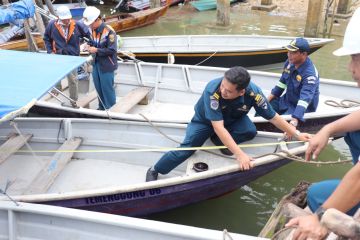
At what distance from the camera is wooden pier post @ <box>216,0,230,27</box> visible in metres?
14.1

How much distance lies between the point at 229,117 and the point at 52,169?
2445 mm

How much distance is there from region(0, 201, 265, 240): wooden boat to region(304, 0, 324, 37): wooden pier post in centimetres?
1069

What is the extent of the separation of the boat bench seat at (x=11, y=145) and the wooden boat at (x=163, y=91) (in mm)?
715

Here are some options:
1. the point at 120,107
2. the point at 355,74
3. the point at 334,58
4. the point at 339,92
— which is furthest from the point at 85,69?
the point at 334,58

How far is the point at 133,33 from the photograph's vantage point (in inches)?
563

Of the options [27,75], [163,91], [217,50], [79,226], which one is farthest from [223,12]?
[79,226]

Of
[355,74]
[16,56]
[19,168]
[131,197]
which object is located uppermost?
[355,74]

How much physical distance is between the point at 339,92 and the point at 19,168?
5.29m

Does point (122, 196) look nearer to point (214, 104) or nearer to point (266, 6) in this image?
point (214, 104)

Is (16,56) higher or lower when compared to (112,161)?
higher

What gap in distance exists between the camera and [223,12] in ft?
47.3

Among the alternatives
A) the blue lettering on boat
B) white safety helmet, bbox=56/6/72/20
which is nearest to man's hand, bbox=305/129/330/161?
the blue lettering on boat

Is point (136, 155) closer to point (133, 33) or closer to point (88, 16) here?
point (88, 16)

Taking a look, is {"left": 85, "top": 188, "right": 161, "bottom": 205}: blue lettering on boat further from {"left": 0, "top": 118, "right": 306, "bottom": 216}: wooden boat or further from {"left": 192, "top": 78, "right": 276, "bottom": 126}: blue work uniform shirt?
{"left": 192, "top": 78, "right": 276, "bottom": 126}: blue work uniform shirt
